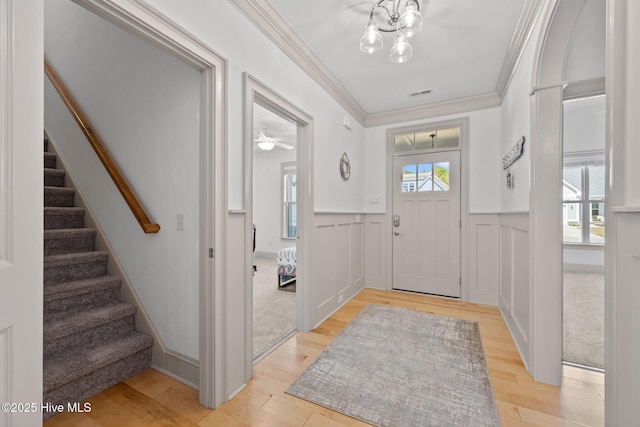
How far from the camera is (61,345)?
1691 millimetres

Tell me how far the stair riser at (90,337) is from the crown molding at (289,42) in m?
2.36

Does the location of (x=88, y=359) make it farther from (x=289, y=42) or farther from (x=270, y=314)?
(x=289, y=42)

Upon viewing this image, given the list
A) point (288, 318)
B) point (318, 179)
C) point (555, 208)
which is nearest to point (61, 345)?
point (288, 318)

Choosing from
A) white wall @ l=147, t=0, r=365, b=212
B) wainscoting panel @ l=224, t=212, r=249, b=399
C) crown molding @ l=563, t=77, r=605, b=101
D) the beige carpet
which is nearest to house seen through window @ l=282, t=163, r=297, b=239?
the beige carpet

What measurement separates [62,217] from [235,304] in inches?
71.6

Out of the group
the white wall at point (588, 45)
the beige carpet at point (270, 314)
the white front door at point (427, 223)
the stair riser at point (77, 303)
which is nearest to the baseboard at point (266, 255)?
the beige carpet at point (270, 314)

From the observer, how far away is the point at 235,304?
1.74m

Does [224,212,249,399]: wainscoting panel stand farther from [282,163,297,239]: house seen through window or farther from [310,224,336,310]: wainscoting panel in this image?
[282,163,297,239]: house seen through window

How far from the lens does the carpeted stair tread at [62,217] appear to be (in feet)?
7.26

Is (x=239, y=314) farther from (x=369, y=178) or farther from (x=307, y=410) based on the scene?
(x=369, y=178)

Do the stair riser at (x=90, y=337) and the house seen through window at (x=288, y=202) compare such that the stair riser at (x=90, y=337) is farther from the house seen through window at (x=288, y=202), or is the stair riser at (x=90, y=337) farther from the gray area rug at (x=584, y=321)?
the house seen through window at (x=288, y=202)

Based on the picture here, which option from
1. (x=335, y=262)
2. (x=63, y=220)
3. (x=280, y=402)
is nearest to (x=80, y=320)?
(x=63, y=220)

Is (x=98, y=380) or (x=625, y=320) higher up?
(x=625, y=320)

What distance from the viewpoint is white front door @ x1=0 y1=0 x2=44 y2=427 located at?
803 millimetres
